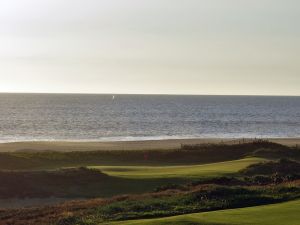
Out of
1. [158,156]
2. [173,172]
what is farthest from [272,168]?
[158,156]

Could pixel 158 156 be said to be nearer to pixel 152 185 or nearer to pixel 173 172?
pixel 173 172

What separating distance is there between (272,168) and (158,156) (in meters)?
16.8

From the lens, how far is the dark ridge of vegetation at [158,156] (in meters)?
48.7

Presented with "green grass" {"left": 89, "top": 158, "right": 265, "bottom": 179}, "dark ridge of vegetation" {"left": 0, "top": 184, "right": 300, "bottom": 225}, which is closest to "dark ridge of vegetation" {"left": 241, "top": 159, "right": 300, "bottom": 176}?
"green grass" {"left": 89, "top": 158, "right": 265, "bottom": 179}

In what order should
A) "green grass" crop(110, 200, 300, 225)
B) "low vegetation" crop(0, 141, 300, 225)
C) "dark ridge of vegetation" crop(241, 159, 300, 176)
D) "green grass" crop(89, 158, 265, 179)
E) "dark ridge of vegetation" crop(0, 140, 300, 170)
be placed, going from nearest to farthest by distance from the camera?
"green grass" crop(110, 200, 300, 225) < "low vegetation" crop(0, 141, 300, 225) < "green grass" crop(89, 158, 265, 179) < "dark ridge of vegetation" crop(241, 159, 300, 176) < "dark ridge of vegetation" crop(0, 140, 300, 170)

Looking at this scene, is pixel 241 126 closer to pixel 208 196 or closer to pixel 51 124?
pixel 51 124

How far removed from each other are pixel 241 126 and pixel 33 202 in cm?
10191

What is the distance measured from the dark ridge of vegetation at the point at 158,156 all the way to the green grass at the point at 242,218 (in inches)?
1145

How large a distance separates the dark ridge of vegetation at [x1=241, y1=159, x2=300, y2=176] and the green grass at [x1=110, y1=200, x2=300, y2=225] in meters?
17.3

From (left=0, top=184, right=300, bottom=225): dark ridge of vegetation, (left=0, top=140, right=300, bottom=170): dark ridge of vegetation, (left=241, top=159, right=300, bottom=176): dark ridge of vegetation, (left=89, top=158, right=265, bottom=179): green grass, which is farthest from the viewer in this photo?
(left=0, top=140, right=300, bottom=170): dark ridge of vegetation

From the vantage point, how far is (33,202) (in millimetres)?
31625

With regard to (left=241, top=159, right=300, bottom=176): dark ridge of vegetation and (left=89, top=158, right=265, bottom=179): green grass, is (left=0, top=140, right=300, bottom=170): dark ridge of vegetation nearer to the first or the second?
(left=89, top=158, right=265, bottom=179): green grass

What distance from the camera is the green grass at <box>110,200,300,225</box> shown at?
17.2 metres

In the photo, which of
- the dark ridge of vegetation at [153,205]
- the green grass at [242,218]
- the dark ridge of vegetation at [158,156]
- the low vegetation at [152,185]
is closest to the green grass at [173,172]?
the low vegetation at [152,185]
